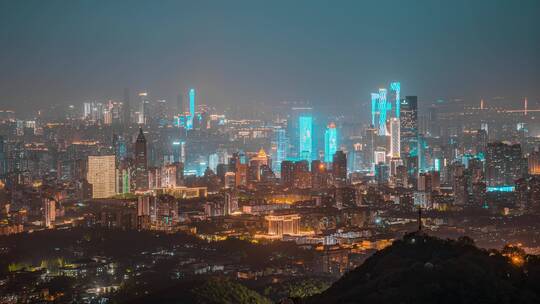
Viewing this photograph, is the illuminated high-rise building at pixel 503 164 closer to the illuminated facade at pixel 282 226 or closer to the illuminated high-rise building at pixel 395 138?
the illuminated high-rise building at pixel 395 138

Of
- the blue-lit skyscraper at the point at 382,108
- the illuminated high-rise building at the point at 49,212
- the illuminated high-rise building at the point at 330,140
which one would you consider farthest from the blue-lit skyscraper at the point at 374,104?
the illuminated high-rise building at the point at 49,212

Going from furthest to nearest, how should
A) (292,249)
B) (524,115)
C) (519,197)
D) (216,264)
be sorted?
1. (524,115)
2. (519,197)
3. (292,249)
4. (216,264)

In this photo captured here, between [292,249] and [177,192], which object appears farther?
[177,192]

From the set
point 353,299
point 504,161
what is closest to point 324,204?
point 504,161

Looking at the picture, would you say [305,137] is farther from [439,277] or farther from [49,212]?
[439,277]

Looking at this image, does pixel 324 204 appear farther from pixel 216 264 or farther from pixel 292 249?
pixel 216 264
